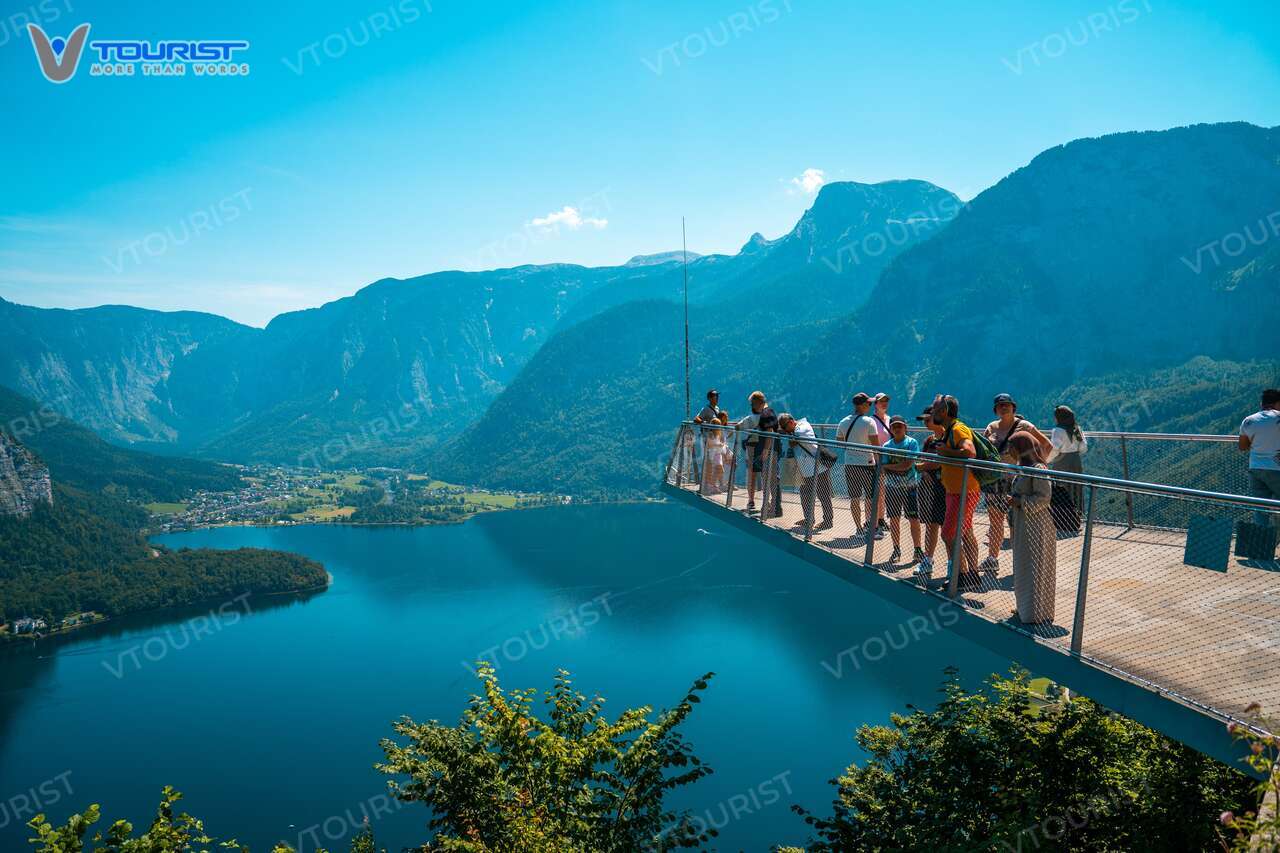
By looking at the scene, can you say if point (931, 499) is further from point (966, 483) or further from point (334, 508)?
point (334, 508)

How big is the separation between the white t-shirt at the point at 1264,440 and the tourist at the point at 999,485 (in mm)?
2241

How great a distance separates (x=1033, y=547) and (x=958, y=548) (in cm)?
88

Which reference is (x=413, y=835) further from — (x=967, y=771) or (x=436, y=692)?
(x=967, y=771)

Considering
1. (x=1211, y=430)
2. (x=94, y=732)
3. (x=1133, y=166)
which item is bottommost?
(x=94, y=732)

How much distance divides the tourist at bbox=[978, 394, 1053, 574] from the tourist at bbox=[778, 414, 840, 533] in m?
2.79

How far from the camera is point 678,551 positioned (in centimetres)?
11156

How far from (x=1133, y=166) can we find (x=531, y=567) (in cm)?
14863

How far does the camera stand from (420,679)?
67312mm

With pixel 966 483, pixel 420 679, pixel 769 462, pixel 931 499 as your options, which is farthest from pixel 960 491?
pixel 420 679

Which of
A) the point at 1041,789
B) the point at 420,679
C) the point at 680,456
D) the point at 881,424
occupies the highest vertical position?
the point at 881,424

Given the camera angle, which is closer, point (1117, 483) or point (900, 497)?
point (1117, 483)

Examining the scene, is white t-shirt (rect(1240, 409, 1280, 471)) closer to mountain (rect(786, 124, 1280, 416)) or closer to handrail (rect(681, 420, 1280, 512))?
handrail (rect(681, 420, 1280, 512))

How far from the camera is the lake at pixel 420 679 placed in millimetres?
50031

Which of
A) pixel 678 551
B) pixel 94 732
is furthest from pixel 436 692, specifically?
pixel 678 551
